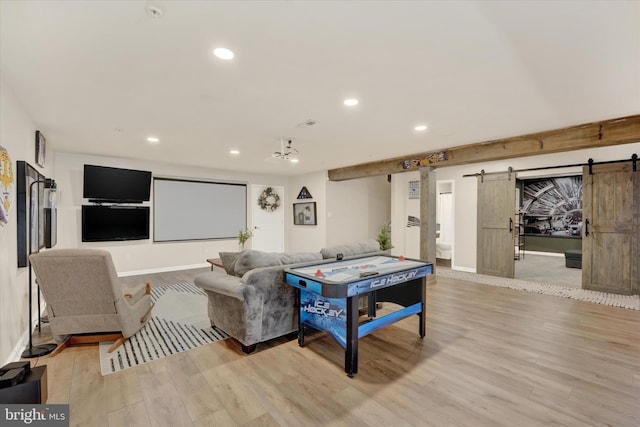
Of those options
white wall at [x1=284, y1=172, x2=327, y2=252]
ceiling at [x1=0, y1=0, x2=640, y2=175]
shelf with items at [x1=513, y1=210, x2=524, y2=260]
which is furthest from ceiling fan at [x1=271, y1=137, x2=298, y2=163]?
shelf with items at [x1=513, y1=210, x2=524, y2=260]

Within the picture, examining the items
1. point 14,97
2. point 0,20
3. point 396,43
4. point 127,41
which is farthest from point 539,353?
point 14,97

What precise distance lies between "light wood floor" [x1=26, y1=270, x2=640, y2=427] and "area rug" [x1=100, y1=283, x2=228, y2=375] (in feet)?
0.45

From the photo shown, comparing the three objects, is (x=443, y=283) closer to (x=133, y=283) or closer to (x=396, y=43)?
(x=396, y=43)

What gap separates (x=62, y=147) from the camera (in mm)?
5070

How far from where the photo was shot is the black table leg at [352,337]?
7.63 feet

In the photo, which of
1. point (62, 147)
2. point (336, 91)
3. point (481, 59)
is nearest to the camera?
point (481, 59)

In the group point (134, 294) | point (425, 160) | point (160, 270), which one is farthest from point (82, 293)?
point (425, 160)

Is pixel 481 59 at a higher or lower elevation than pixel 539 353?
higher

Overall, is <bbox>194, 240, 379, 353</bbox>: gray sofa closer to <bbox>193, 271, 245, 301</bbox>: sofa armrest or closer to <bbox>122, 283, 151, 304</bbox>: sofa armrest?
<bbox>193, 271, 245, 301</bbox>: sofa armrest

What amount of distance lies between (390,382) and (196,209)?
6.23 meters

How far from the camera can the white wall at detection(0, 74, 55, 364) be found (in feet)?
7.73

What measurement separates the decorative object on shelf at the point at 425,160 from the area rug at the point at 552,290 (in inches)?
92.9

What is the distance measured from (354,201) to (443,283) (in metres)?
3.62

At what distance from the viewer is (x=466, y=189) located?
6469mm
